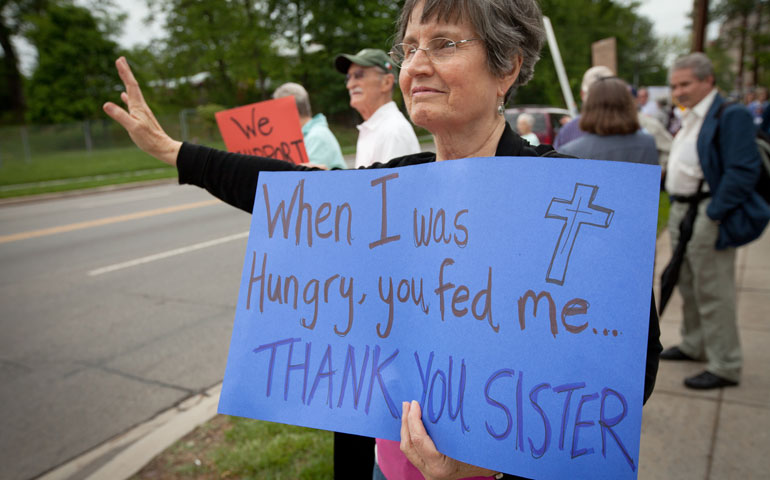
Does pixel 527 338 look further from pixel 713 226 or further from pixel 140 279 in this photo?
pixel 140 279

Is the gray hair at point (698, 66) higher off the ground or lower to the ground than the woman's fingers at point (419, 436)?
higher

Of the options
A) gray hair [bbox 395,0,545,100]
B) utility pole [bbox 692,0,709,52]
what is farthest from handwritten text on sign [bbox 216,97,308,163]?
utility pole [bbox 692,0,709,52]

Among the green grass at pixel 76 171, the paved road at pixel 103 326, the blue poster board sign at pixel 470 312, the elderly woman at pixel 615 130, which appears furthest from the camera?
the green grass at pixel 76 171

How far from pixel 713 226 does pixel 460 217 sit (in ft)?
9.30

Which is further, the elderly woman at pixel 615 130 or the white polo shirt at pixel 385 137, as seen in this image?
the elderly woman at pixel 615 130

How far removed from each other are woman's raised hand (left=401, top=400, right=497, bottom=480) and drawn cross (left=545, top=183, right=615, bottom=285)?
36 centimetres

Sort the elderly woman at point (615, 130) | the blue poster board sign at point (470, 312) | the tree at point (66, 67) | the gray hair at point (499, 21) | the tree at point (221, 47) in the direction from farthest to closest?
1. the tree at point (66, 67)
2. the tree at point (221, 47)
3. the elderly woman at point (615, 130)
4. the gray hair at point (499, 21)
5. the blue poster board sign at point (470, 312)

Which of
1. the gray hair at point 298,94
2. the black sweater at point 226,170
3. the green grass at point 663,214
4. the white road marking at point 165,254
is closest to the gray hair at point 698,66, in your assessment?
the gray hair at point 298,94

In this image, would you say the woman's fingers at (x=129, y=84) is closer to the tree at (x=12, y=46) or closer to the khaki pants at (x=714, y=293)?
the khaki pants at (x=714, y=293)

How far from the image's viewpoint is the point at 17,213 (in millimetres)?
12305

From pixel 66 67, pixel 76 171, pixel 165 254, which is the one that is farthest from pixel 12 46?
pixel 165 254

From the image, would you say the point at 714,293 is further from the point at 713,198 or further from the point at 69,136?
the point at 69,136

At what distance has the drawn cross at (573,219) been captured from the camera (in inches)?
40.0

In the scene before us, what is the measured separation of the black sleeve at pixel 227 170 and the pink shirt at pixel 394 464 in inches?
28.9
